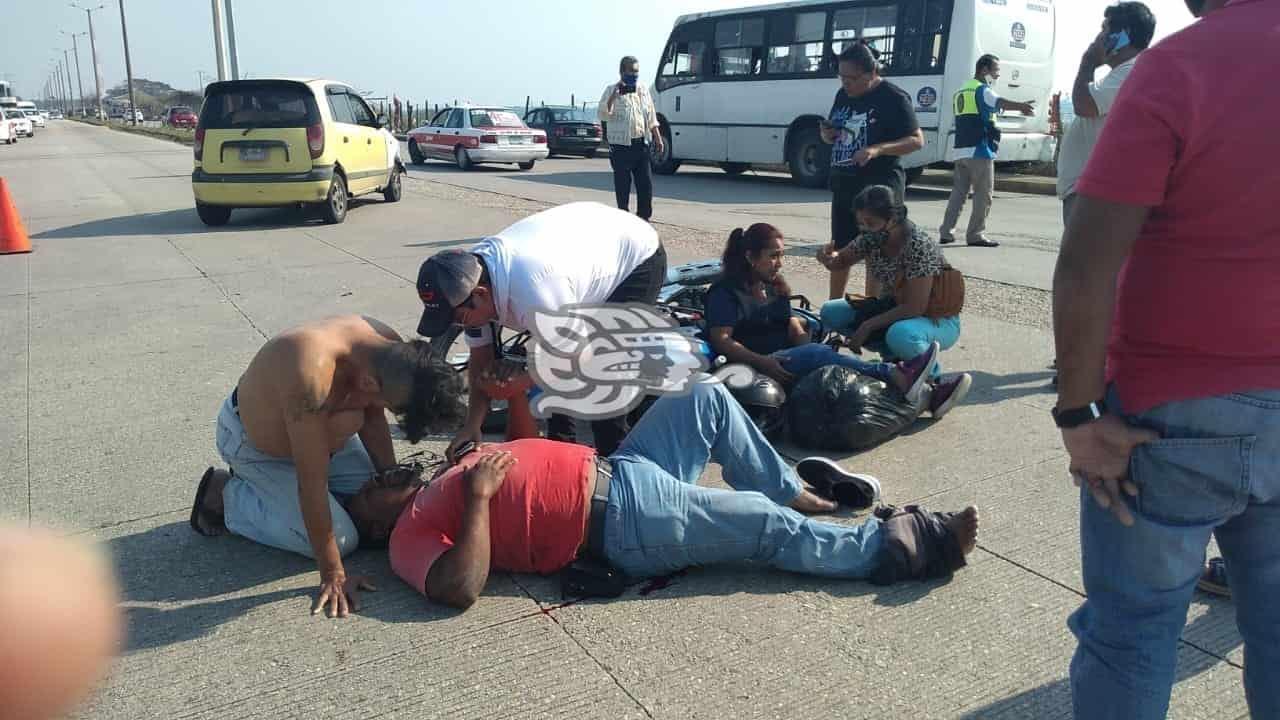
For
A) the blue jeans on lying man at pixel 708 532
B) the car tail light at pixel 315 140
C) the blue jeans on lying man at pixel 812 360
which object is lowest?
the blue jeans on lying man at pixel 708 532

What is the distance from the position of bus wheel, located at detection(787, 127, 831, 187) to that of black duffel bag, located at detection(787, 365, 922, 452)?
12220 millimetres

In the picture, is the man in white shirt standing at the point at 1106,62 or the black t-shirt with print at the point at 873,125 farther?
the black t-shirt with print at the point at 873,125

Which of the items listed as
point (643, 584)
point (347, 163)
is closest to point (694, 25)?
point (347, 163)

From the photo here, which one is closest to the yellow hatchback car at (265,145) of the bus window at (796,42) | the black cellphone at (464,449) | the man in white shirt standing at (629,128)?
the man in white shirt standing at (629,128)

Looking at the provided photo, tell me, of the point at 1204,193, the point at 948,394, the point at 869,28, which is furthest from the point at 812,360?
the point at 869,28

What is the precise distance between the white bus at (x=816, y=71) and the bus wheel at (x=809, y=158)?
0.02 m

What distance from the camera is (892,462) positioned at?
410 centimetres

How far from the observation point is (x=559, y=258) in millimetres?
3480

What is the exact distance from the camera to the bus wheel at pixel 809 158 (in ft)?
52.3

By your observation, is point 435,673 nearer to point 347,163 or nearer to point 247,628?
point 247,628

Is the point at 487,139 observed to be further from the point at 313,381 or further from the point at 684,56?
the point at 313,381

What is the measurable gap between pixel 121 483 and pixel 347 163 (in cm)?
860

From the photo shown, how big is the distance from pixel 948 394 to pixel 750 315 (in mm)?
1026

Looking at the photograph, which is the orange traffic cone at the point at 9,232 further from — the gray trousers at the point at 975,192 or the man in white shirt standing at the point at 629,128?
the gray trousers at the point at 975,192
